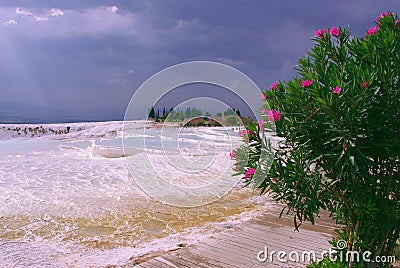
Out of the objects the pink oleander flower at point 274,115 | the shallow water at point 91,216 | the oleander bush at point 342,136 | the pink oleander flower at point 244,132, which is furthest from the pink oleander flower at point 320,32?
the shallow water at point 91,216

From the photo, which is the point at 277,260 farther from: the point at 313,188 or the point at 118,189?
the point at 118,189

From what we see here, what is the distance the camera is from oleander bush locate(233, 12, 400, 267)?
6.04 ft

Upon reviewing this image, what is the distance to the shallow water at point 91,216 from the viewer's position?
12.4 feet

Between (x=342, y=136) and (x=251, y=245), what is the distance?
6.60 feet

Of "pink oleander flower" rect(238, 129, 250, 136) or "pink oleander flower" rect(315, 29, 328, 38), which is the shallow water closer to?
"pink oleander flower" rect(238, 129, 250, 136)

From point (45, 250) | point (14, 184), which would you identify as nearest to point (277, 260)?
point (45, 250)

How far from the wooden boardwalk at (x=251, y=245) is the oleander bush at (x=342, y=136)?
1.13 m

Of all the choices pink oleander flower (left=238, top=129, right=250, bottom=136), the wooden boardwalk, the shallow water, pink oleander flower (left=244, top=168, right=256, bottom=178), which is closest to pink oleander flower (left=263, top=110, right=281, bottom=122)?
pink oleander flower (left=238, top=129, right=250, bottom=136)

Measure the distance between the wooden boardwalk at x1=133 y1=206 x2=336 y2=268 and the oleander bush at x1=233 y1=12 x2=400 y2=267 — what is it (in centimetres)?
113

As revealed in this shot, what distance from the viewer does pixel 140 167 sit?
969cm

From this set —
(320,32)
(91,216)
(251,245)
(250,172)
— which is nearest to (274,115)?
(250,172)

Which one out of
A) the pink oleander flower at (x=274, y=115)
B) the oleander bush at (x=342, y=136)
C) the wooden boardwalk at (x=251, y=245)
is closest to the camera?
the oleander bush at (x=342, y=136)

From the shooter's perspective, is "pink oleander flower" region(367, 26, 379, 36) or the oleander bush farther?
"pink oleander flower" region(367, 26, 379, 36)

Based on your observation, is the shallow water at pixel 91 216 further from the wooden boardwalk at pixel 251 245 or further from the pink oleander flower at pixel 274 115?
the pink oleander flower at pixel 274 115
